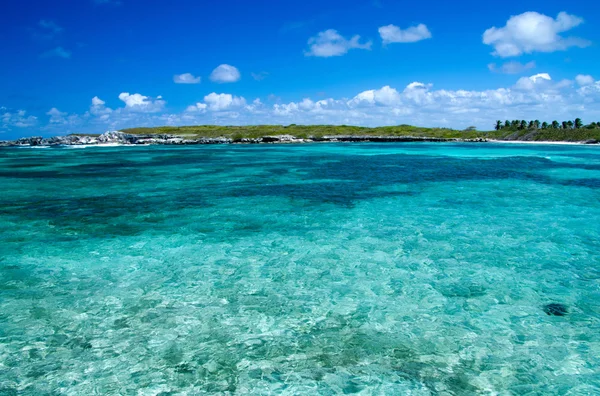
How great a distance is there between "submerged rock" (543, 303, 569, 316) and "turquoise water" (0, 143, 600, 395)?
0.63ft

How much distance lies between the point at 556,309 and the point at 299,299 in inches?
266

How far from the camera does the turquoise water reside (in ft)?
24.3

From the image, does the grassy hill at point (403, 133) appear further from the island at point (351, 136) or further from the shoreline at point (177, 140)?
the shoreline at point (177, 140)

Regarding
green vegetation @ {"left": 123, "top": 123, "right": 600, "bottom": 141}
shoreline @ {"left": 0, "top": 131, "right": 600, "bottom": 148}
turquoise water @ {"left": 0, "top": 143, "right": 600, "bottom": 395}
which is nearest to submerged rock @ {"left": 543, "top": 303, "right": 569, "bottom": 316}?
turquoise water @ {"left": 0, "top": 143, "right": 600, "bottom": 395}

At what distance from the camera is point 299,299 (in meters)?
10.7

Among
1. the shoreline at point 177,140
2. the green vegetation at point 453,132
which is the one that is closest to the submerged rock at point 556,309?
the shoreline at point 177,140

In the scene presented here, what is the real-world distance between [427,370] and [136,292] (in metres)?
8.13

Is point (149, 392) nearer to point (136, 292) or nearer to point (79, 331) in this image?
point (79, 331)

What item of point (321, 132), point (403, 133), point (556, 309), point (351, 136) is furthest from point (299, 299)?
point (403, 133)

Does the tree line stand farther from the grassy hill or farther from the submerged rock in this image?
the submerged rock

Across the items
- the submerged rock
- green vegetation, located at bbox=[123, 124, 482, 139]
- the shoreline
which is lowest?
the submerged rock

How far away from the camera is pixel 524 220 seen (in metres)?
19.8

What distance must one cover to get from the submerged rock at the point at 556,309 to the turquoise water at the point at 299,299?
19 centimetres

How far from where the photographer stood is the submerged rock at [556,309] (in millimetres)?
9820
